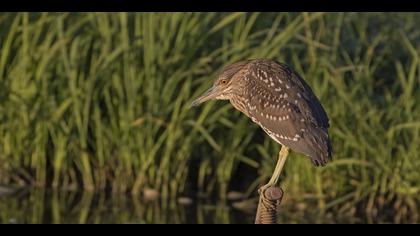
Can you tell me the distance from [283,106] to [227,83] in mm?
658

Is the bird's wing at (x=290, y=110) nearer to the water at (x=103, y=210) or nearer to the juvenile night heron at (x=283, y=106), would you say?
the juvenile night heron at (x=283, y=106)

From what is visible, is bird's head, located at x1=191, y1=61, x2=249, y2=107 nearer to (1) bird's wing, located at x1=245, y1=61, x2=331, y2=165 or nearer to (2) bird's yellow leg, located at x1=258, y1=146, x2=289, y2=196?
(1) bird's wing, located at x1=245, y1=61, x2=331, y2=165

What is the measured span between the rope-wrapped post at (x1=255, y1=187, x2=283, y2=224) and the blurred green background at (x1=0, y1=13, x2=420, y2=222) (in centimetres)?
326

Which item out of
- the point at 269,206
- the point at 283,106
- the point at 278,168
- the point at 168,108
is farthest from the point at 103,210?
the point at 269,206

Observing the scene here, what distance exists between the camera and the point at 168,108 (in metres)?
10.1

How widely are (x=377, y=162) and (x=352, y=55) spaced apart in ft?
4.76

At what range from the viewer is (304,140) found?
23.3ft

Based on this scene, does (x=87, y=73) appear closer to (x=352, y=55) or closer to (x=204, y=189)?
(x=204, y=189)

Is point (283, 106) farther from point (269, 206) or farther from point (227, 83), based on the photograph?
point (269, 206)

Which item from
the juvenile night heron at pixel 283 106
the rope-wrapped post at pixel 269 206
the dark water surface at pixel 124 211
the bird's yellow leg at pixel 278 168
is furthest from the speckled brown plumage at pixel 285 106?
the dark water surface at pixel 124 211

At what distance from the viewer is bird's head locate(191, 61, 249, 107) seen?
771 centimetres

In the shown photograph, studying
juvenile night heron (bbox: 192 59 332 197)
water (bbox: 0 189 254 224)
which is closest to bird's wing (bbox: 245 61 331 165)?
juvenile night heron (bbox: 192 59 332 197)

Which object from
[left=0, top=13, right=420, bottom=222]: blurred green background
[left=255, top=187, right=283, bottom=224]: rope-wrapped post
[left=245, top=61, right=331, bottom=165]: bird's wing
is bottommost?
[left=255, top=187, right=283, bottom=224]: rope-wrapped post
